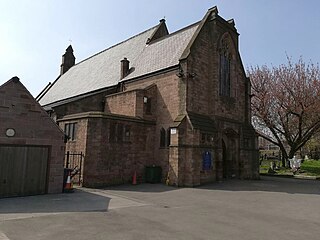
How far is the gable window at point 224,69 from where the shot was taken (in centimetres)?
2210

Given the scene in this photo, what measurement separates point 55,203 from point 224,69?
1693cm

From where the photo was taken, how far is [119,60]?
95.2ft

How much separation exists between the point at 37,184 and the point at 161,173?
8534 mm

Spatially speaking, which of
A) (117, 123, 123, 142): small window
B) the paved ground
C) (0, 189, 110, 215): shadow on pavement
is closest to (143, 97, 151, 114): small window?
(117, 123, 123, 142): small window

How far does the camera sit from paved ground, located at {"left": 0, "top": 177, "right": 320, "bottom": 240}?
6996mm

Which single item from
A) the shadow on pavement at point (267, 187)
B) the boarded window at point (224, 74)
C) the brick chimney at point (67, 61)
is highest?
the brick chimney at point (67, 61)

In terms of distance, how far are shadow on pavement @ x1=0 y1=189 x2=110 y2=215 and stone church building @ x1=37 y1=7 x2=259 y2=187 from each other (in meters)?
3.95

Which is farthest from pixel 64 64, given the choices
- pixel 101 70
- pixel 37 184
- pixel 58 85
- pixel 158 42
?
pixel 37 184

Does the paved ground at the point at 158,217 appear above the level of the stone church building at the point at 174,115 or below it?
below

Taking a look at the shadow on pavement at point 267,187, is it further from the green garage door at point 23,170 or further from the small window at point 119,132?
the green garage door at point 23,170

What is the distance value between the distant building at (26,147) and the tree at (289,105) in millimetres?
26329

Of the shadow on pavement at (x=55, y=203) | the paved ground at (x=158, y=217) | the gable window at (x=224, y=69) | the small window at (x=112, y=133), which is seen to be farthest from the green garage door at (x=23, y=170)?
the gable window at (x=224, y=69)

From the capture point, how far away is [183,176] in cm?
1759

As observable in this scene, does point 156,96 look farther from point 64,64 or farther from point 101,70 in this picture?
point 64,64
